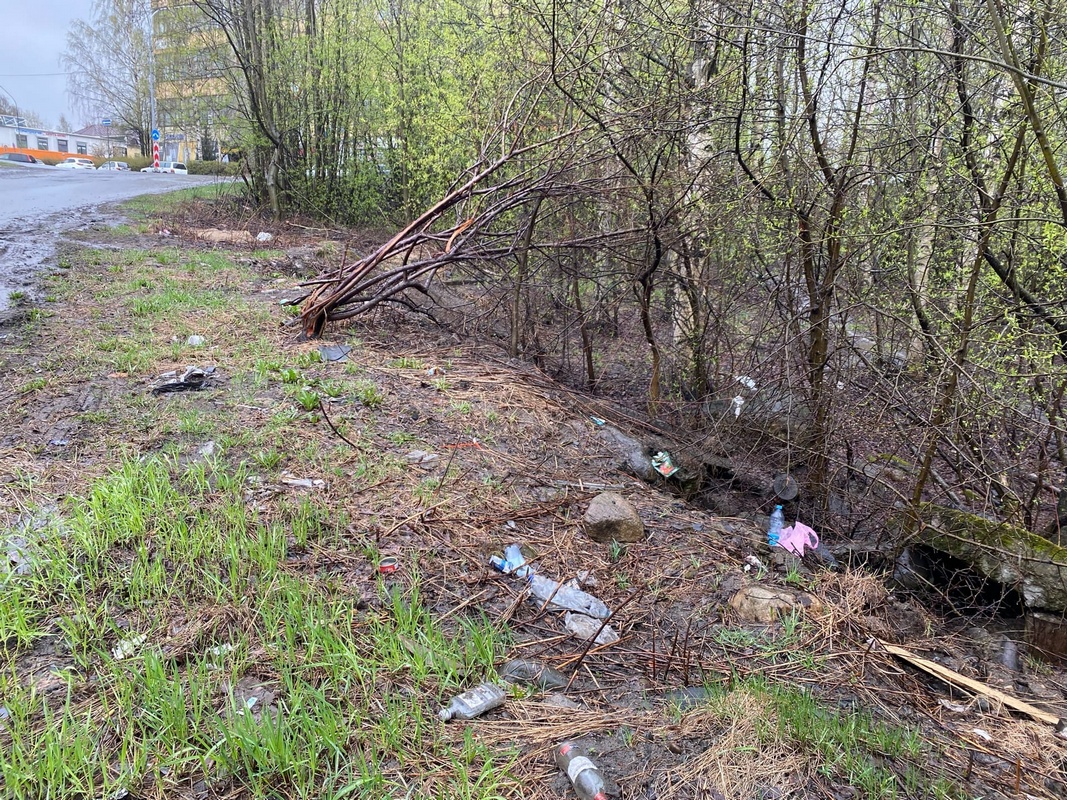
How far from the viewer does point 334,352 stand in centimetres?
518

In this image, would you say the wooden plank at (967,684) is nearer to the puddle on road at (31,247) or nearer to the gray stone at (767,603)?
the gray stone at (767,603)

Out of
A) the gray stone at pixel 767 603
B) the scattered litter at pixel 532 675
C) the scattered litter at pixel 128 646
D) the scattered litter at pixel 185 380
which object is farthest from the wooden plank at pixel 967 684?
the scattered litter at pixel 185 380

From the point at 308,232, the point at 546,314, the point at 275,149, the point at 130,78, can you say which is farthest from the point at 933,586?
the point at 130,78

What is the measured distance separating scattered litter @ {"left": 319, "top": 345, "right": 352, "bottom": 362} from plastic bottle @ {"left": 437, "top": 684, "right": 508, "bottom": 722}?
135 inches

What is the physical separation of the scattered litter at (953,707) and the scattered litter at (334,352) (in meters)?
4.26

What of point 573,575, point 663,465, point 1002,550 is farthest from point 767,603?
point 663,465

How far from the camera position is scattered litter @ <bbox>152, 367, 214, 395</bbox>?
4.18 m

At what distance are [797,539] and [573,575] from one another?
1.66 m

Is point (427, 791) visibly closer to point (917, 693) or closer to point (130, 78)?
point (917, 693)

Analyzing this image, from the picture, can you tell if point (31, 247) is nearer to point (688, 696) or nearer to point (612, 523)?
point (612, 523)

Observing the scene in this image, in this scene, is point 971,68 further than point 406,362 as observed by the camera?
No

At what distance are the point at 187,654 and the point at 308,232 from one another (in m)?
10.8

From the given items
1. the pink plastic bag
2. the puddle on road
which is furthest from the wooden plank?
the puddle on road

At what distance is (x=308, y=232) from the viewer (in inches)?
464
